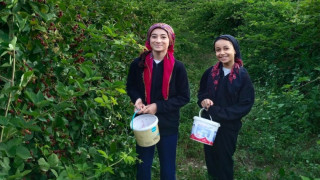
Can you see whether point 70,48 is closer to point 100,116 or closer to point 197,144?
point 100,116

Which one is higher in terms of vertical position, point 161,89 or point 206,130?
point 161,89

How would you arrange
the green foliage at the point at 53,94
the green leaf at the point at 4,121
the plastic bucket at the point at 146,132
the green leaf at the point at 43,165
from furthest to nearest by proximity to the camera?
the plastic bucket at the point at 146,132 < the green leaf at the point at 43,165 < the green foliage at the point at 53,94 < the green leaf at the point at 4,121

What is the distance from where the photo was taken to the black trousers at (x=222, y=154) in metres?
3.17

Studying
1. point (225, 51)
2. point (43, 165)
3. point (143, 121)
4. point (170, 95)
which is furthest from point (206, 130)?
point (43, 165)

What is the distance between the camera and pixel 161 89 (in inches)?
119

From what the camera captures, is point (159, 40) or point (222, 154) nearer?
point (159, 40)

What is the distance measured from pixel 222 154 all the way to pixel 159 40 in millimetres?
1179

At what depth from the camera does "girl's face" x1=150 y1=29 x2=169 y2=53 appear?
293cm

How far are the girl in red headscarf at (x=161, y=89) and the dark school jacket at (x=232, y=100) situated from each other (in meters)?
0.30

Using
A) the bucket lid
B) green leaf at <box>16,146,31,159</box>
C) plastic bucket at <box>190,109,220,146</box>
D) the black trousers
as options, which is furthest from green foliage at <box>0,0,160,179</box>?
the black trousers

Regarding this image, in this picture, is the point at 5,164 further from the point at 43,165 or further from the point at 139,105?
the point at 139,105

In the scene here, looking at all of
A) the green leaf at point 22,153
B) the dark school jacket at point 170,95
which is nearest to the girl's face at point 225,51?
the dark school jacket at point 170,95

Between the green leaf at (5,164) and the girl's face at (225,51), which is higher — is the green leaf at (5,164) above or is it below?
below

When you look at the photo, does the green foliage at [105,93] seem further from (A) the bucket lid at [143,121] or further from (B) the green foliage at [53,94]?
(A) the bucket lid at [143,121]
